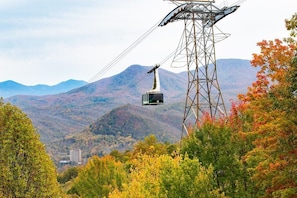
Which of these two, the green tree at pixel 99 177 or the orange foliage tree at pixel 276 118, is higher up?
the orange foliage tree at pixel 276 118

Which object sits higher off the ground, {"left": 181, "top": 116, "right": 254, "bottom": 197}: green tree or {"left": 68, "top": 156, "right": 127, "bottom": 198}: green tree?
{"left": 181, "top": 116, "right": 254, "bottom": 197}: green tree

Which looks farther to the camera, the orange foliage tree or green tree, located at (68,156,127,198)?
green tree, located at (68,156,127,198)

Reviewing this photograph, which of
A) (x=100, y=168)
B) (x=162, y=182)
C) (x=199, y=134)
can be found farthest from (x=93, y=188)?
(x=162, y=182)

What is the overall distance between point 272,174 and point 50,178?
11.4 m

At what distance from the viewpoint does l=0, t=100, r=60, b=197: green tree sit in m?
21.1

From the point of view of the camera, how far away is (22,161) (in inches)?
856

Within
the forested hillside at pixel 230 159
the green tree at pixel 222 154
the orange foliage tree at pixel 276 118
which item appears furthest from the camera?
the green tree at pixel 222 154

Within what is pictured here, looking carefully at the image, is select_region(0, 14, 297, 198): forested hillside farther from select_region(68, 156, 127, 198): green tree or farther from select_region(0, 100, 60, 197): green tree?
select_region(68, 156, 127, 198): green tree

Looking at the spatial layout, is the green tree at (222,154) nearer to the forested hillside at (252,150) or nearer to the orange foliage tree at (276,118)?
the forested hillside at (252,150)

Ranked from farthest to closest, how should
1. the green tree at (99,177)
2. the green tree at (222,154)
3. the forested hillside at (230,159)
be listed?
the green tree at (99,177)
the green tree at (222,154)
the forested hillside at (230,159)

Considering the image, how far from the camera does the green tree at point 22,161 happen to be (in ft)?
69.2

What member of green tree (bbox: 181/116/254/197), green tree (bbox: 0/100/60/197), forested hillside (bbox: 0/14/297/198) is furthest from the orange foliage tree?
green tree (bbox: 0/100/60/197)

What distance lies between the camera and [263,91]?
26875mm

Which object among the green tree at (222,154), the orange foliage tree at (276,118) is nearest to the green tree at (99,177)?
the green tree at (222,154)
